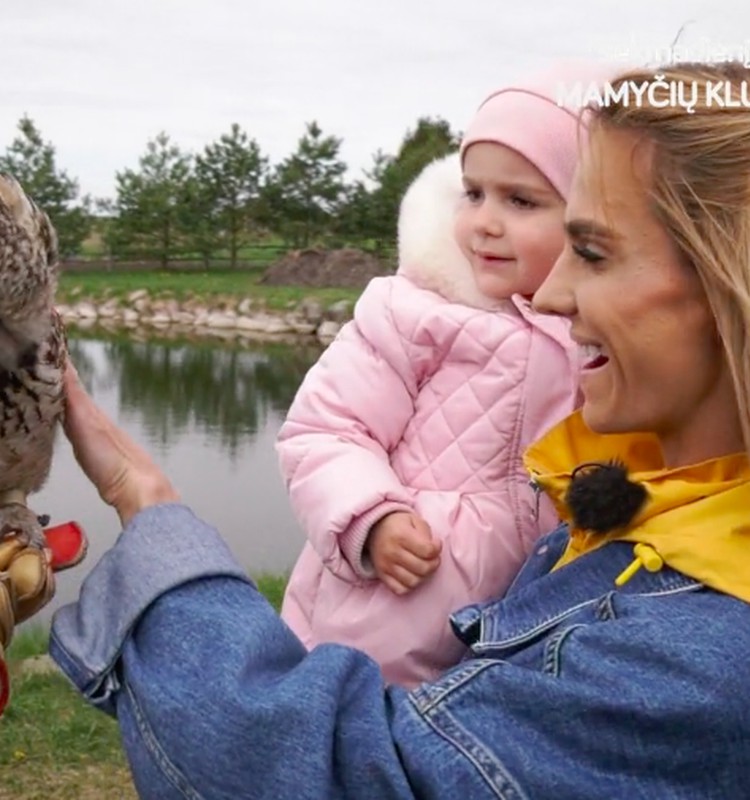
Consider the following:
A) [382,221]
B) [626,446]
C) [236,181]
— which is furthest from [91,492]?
[236,181]

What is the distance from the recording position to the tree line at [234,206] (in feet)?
92.1

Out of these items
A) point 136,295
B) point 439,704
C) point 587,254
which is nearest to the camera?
point 439,704

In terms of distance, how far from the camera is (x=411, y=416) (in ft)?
5.84

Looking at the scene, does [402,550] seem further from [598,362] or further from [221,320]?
[221,320]

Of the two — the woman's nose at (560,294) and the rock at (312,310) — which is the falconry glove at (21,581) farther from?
the rock at (312,310)

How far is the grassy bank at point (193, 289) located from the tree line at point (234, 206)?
2185 mm

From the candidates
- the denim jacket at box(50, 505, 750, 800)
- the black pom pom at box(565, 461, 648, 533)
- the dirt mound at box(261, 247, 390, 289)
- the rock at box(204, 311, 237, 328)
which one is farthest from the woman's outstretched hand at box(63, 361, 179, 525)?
the dirt mound at box(261, 247, 390, 289)

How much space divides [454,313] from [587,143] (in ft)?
2.02

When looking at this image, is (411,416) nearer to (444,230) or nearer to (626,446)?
(444,230)

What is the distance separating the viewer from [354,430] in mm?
1738

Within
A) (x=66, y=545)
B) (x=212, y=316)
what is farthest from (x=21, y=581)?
(x=212, y=316)

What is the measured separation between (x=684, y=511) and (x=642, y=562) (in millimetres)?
64

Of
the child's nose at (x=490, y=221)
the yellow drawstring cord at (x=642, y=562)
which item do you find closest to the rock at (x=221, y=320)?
the child's nose at (x=490, y=221)

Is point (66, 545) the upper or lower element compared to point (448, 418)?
lower
